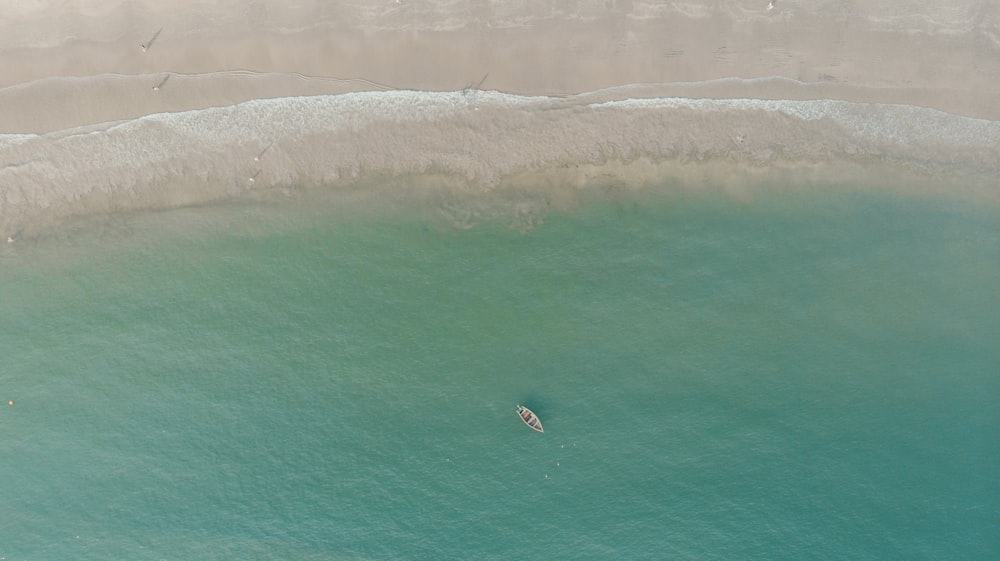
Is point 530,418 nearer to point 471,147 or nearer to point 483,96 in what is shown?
point 471,147

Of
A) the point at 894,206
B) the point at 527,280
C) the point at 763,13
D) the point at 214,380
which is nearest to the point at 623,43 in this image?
the point at 763,13

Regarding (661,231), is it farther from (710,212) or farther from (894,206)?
(894,206)

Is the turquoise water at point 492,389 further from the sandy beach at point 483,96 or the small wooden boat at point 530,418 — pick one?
the sandy beach at point 483,96

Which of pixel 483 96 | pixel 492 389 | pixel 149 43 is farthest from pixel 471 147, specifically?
pixel 149 43

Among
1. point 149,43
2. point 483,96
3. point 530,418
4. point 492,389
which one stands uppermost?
point 483,96

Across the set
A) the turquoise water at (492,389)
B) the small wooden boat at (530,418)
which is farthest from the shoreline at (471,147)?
the small wooden boat at (530,418)
